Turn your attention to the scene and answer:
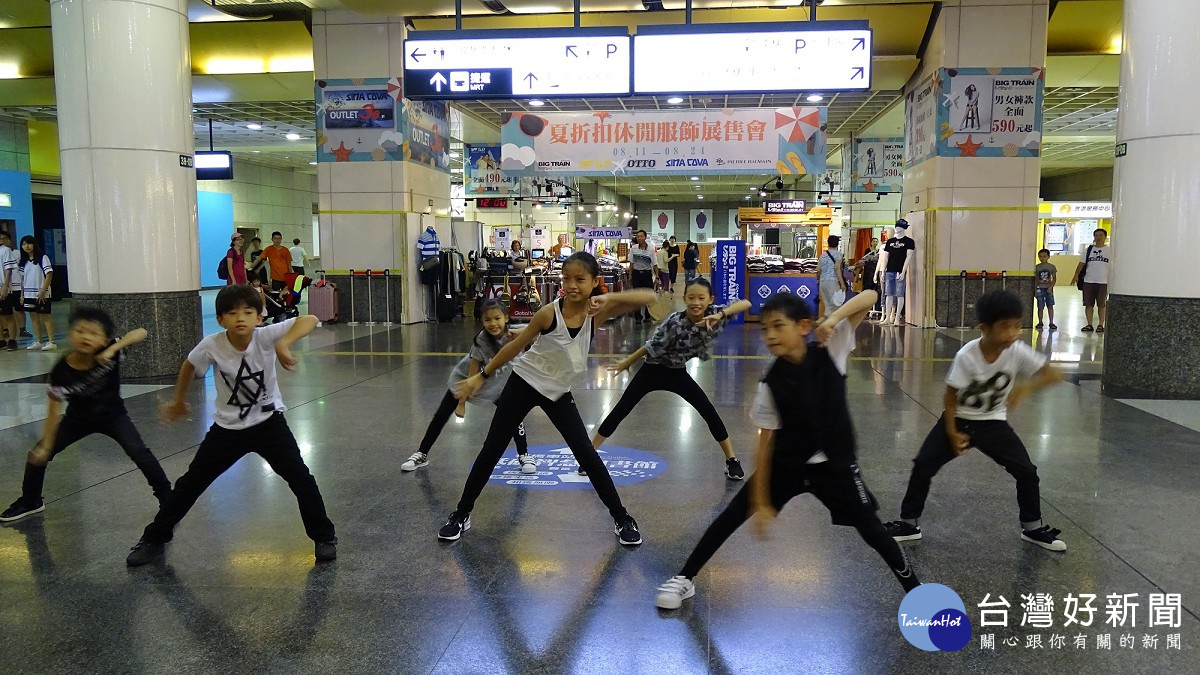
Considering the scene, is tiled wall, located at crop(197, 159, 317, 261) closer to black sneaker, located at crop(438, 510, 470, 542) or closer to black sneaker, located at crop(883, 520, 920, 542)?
black sneaker, located at crop(438, 510, 470, 542)

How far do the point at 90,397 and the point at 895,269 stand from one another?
1462cm

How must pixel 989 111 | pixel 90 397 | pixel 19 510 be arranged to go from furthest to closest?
pixel 989 111 → pixel 19 510 → pixel 90 397

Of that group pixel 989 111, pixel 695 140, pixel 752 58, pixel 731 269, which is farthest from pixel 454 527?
pixel 989 111

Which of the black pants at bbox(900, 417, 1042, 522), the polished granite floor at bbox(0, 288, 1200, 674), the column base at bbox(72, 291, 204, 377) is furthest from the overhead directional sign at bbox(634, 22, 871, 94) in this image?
the black pants at bbox(900, 417, 1042, 522)

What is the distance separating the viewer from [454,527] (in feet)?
14.1

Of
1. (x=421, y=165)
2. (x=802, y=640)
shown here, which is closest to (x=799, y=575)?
(x=802, y=640)

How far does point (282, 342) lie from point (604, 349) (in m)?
8.38

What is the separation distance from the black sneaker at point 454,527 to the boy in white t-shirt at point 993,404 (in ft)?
7.36

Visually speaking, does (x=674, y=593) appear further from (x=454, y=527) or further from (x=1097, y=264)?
(x=1097, y=264)

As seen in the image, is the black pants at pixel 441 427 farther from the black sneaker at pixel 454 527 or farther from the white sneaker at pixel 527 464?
the black sneaker at pixel 454 527

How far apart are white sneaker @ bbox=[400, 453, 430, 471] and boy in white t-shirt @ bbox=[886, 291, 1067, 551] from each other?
3.13 metres

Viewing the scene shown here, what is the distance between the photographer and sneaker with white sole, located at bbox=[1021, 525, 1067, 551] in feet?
13.3

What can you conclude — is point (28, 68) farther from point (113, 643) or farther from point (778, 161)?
point (113, 643)

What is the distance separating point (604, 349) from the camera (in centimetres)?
1210
